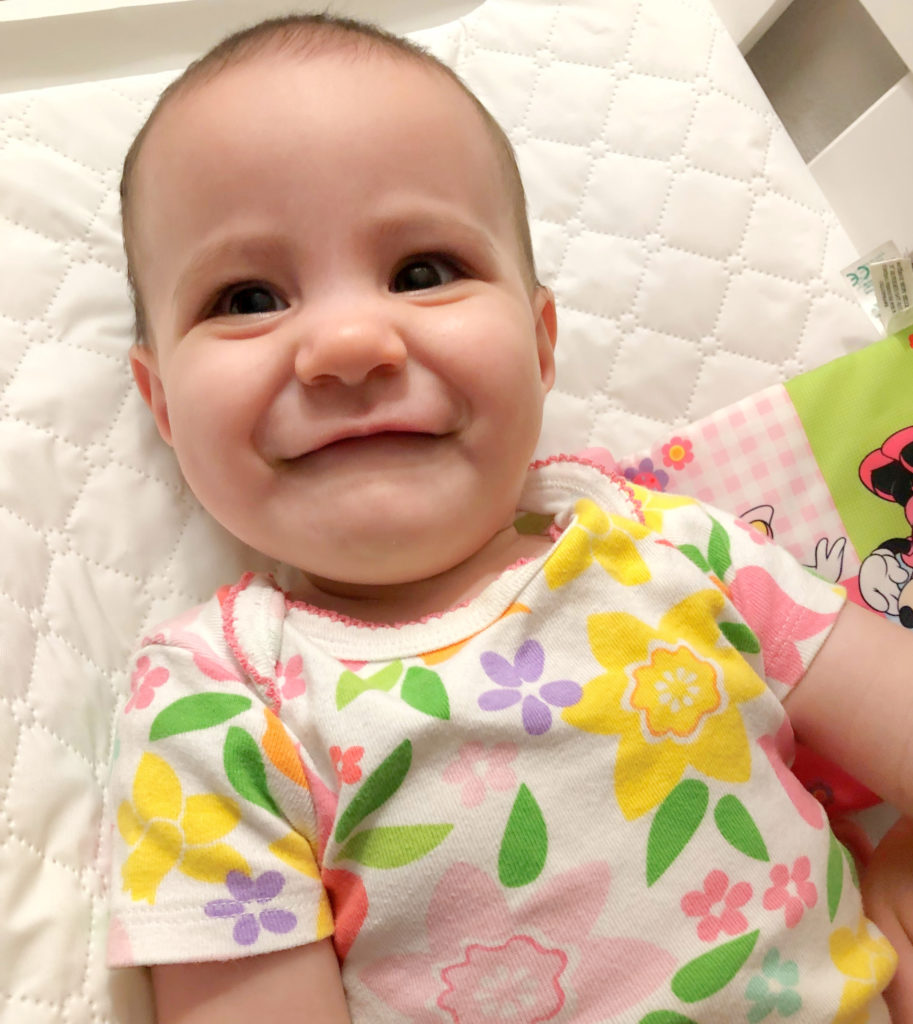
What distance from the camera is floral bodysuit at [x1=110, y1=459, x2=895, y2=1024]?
0.61 metres

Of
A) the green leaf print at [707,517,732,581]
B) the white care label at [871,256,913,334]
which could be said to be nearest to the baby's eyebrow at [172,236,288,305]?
the green leaf print at [707,517,732,581]

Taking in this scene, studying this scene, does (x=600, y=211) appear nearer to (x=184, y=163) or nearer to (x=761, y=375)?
(x=761, y=375)

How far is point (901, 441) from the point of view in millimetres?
907

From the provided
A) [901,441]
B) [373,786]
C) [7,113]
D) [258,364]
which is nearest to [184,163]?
[258,364]

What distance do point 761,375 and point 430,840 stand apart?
0.63 meters

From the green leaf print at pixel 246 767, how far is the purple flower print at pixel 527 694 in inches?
6.4

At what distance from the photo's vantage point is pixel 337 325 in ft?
2.05

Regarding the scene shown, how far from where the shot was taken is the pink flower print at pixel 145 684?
2.18ft

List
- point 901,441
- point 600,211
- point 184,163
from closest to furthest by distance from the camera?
point 184,163 → point 901,441 → point 600,211

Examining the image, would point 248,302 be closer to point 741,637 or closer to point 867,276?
point 741,637

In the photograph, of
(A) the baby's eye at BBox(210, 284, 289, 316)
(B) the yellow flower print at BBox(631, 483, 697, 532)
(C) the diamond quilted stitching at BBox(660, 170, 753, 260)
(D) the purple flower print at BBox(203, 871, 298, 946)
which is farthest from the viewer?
(C) the diamond quilted stitching at BBox(660, 170, 753, 260)

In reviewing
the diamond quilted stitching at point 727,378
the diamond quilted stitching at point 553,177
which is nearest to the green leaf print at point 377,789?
the diamond quilted stitching at point 727,378

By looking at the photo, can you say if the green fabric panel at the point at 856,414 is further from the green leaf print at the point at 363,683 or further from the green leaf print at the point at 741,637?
the green leaf print at the point at 363,683

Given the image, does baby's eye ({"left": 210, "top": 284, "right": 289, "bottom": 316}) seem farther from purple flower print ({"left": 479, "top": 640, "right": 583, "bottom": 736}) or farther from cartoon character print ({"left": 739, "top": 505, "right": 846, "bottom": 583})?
cartoon character print ({"left": 739, "top": 505, "right": 846, "bottom": 583})
